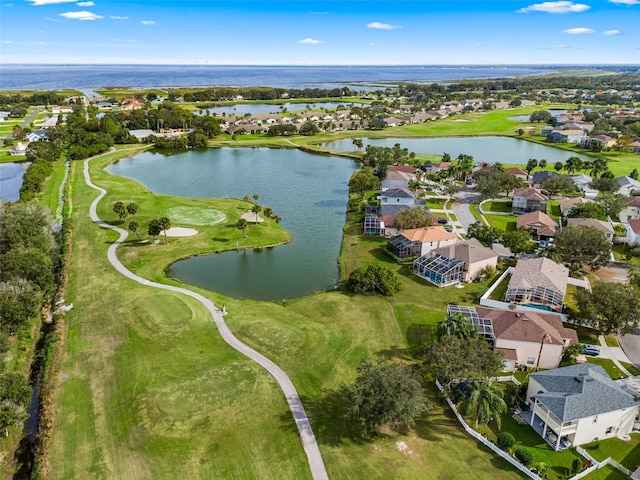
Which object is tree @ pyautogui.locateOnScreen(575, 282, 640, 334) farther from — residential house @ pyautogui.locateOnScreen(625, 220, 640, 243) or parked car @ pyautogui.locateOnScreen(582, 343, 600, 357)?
residential house @ pyautogui.locateOnScreen(625, 220, 640, 243)

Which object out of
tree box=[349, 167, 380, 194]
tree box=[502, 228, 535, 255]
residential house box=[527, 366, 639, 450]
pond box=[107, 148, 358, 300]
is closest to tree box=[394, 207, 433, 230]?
pond box=[107, 148, 358, 300]

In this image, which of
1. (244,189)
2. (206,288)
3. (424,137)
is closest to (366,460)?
(206,288)

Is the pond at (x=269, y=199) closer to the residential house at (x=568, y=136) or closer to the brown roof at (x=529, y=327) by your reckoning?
the brown roof at (x=529, y=327)

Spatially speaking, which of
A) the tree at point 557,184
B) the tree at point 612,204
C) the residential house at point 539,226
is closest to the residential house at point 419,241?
the residential house at point 539,226

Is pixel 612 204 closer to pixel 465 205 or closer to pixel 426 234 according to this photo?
pixel 465 205

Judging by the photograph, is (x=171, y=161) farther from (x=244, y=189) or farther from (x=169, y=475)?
(x=169, y=475)

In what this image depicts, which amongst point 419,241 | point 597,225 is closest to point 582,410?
point 419,241

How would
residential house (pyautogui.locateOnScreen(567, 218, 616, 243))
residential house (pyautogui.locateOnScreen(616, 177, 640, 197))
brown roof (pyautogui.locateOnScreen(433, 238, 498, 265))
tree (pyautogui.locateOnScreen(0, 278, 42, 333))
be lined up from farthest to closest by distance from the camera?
1. residential house (pyautogui.locateOnScreen(616, 177, 640, 197))
2. residential house (pyautogui.locateOnScreen(567, 218, 616, 243))
3. brown roof (pyautogui.locateOnScreen(433, 238, 498, 265))
4. tree (pyautogui.locateOnScreen(0, 278, 42, 333))
